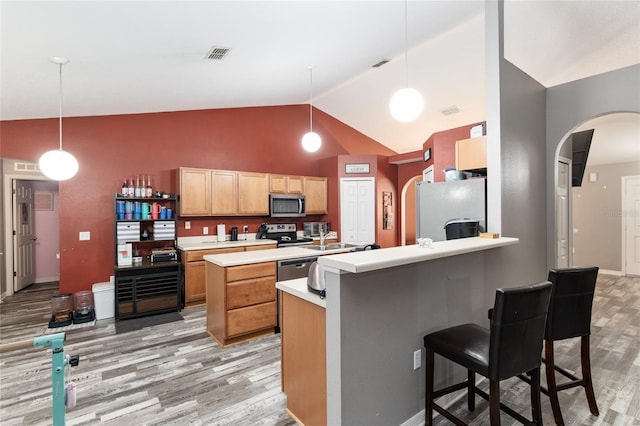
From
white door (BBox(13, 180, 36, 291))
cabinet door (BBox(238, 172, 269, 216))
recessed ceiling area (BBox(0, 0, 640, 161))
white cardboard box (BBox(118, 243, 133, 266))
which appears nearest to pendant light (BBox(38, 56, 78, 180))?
recessed ceiling area (BBox(0, 0, 640, 161))

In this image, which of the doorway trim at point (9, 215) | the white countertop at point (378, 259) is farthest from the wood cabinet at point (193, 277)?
the white countertop at point (378, 259)

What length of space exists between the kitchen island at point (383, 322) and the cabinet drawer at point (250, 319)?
3.91 ft

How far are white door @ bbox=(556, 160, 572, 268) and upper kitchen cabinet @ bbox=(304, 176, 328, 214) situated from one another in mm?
4028

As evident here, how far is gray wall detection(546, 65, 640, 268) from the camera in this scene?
Answer: 3006mm

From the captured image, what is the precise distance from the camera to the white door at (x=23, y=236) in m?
5.42

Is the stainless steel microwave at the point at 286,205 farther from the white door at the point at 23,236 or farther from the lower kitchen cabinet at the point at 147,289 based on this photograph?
the white door at the point at 23,236

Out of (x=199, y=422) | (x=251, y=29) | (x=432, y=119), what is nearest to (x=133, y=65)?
(x=251, y=29)

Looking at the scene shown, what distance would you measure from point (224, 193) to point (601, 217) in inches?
305

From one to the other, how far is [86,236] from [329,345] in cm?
444

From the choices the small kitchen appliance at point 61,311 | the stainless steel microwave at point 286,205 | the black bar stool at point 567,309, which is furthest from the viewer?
the stainless steel microwave at point 286,205

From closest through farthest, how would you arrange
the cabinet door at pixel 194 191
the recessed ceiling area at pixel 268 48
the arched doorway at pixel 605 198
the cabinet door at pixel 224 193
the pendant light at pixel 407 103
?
the recessed ceiling area at pixel 268 48 < the pendant light at pixel 407 103 < the cabinet door at pixel 194 191 < the cabinet door at pixel 224 193 < the arched doorway at pixel 605 198

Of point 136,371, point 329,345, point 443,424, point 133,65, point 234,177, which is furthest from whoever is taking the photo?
point 234,177

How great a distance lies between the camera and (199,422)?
2.14 metres

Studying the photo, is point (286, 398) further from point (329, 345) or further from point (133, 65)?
point (133, 65)
